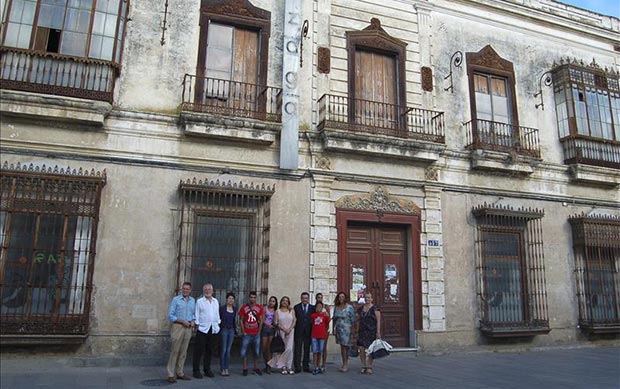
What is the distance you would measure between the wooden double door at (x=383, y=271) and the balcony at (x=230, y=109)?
2.99 meters

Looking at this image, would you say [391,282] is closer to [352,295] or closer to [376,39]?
[352,295]

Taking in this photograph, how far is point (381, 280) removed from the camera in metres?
11.4

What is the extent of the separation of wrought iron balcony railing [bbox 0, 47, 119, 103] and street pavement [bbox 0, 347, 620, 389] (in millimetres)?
4878

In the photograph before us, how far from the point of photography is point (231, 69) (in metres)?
11.3

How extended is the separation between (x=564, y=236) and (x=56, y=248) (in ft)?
39.9

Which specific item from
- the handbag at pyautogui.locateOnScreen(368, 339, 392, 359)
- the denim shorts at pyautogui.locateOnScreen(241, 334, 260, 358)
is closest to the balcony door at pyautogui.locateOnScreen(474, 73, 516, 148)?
the handbag at pyautogui.locateOnScreen(368, 339, 392, 359)

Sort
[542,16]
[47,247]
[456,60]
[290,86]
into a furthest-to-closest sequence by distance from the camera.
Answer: [542,16] < [456,60] < [290,86] < [47,247]

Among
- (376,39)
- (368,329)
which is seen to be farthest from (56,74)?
(368,329)

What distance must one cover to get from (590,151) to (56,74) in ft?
43.7

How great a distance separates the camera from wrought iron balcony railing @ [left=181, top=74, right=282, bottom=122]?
10.6m

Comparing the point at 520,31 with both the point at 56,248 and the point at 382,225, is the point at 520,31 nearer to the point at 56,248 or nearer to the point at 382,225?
the point at 382,225

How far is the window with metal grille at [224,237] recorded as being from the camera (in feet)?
32.4

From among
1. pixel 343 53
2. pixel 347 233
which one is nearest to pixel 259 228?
pixel 347 233

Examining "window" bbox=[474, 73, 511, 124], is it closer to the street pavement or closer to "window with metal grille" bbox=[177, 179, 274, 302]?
the street pavement
